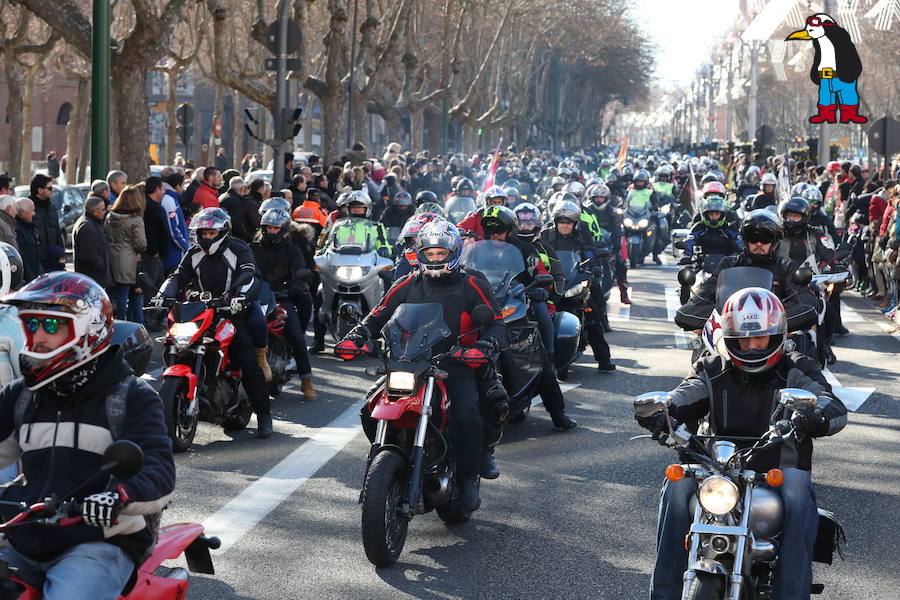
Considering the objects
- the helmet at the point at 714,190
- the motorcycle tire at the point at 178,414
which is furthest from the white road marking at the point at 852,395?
the motorcycle tire at the point at 178,414

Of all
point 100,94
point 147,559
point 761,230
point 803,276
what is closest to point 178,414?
point 761,230

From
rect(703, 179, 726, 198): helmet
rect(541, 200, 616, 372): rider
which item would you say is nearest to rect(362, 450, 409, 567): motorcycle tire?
rect(541, 200, 616, 372): rider

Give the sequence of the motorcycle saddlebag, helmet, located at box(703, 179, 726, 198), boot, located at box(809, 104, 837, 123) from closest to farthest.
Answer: the motorcycle saddlebag → helmet, located at box(703, 179, 726, 198) → boot, located at box(809, 104, 837, 123)

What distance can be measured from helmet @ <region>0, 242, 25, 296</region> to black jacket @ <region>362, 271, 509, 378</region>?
173 centimetres

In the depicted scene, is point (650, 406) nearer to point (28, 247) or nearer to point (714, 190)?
point (28, 247)

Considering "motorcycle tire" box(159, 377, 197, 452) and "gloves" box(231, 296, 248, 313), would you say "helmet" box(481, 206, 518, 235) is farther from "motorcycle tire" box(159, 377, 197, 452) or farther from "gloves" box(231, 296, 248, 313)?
"motorcycle tire" box(159, 377, 197, 452)

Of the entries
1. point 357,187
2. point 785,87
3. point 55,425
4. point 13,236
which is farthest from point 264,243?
point 785,87

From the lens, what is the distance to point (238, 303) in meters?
10.6

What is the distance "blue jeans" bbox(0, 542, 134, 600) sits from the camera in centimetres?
451

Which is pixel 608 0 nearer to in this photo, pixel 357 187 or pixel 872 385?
pixel 357 187

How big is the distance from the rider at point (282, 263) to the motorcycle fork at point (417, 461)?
5106 mm

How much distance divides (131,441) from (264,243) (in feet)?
27.3

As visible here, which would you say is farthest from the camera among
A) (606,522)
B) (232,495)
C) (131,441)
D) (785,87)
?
(785,87)

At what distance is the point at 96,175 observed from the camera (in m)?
18.6
